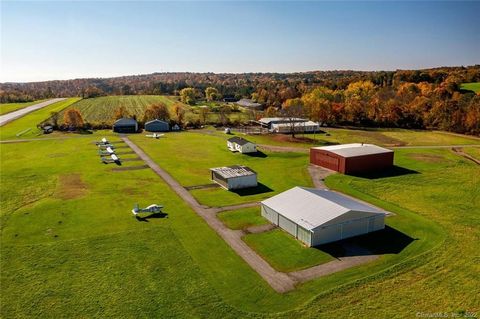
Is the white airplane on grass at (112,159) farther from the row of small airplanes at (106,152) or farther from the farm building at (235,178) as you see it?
the farm building at (235,178)

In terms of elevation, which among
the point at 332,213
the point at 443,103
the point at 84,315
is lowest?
the point at 84,315

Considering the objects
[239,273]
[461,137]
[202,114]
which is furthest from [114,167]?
[461,137]

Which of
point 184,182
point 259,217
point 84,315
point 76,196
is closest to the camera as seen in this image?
point 84,315

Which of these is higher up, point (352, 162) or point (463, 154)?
point (352, 162)

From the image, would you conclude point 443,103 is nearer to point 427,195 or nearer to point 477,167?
point 477,167

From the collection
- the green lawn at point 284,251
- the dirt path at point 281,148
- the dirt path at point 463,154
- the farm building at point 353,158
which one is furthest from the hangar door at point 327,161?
the dirt path at point 463,154

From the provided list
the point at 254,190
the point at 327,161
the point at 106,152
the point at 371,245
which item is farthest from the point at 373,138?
the point at 371,245

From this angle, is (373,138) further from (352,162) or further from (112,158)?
(112,158)
